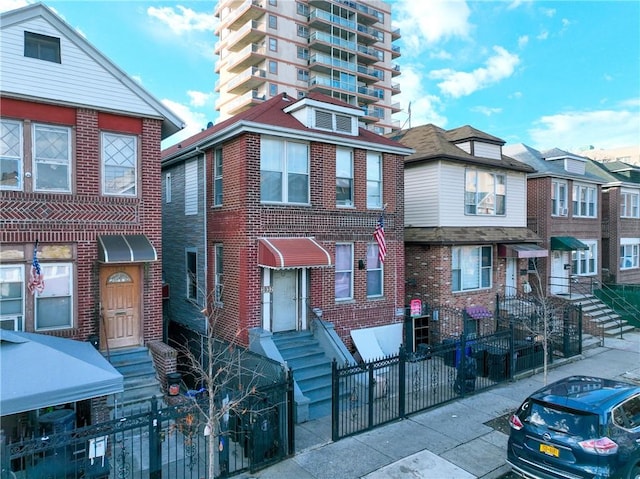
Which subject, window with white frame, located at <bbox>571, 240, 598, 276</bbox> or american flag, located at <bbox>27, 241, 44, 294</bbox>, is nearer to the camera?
american flag, located at <bbox>27, 241, 44, 294</bbox>

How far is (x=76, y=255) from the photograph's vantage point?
10.0 metres

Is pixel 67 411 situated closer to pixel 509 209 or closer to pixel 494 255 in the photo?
pixel 494 255

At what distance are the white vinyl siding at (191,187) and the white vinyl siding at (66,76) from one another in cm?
385

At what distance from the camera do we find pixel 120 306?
35.4ft

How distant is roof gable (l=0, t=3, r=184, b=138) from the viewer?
30.1 ft

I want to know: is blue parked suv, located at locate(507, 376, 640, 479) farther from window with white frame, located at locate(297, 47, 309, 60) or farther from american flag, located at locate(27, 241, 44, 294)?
window with white frame, located at locate(297, 47, 309, 60)

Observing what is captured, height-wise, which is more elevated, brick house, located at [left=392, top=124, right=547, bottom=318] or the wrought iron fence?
brick house, located at [left=392, top=124, right=547, bottom=318]

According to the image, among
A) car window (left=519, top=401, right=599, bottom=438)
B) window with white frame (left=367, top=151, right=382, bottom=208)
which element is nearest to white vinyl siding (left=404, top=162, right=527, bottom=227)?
window with white frame (left=367, top=151, right=382, bottom=208)

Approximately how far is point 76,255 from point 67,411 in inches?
148

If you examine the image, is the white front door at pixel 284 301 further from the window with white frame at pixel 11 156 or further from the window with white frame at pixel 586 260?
the window with white frame at pixel 586 260

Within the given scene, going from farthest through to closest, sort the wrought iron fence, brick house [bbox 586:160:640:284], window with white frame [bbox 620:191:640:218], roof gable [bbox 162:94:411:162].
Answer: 1. window with white frame [bbox 620:191:640:218]
2. brick house [bbox 586:160:640:284]
3. roof gable [bbox 162:94:411:162]
4. the wrought iron fence

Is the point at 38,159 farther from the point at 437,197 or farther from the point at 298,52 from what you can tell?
the point at 298,52

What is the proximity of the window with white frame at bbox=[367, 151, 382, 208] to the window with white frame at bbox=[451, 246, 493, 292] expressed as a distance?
13.3 feet

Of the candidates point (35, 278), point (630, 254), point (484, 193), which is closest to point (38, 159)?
point (35, 278)
